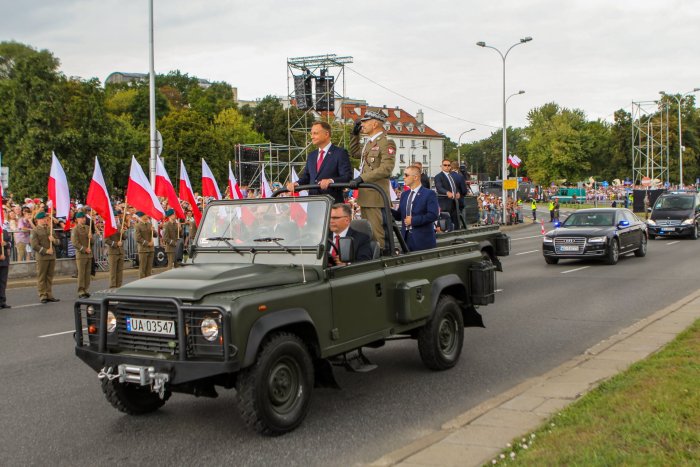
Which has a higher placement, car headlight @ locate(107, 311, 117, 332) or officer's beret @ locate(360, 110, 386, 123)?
officer's beret @ locate(360, 110, 386, 123)

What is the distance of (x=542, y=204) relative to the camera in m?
93.3

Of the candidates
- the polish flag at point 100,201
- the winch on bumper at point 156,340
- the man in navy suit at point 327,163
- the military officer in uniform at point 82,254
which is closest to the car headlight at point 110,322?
the winch on bumper at point 156,340

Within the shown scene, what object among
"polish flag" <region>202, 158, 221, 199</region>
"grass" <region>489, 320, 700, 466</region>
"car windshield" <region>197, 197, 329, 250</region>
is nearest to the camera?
"grass" <region>489, 320, 700, 466</region>

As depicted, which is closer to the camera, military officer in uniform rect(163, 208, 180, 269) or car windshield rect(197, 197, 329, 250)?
car windshield rect(197, 197, 329, 250)

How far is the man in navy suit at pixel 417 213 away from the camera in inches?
349

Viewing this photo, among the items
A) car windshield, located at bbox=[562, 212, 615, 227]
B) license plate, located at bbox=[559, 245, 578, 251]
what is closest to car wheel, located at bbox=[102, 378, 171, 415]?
license plate, located at bbox=[559, 245, 578, 251]

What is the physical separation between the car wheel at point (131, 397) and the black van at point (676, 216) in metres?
27.1

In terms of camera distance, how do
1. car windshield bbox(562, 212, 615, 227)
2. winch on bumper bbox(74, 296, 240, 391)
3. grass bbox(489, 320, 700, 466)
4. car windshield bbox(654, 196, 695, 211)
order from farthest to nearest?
1. car windshield bbox(654, 196, 695, 211)
2. car windshield bbox(562, 212, 615, 227)
3. winch on bumper bbox(74, 296, 240, 391)
4. grass bbox(489, 320, 700, 466)

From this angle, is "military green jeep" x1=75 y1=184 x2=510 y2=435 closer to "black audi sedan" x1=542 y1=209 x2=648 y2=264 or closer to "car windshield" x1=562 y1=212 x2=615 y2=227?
"black audi sedan" x1=542 y1=209 x2=648 y2=264

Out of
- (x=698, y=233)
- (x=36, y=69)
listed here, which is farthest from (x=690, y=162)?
(x=36, y=69)

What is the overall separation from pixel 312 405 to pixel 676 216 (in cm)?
2664

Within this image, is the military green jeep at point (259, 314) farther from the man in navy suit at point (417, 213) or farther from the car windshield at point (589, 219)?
the car windshield at point (589, 219)

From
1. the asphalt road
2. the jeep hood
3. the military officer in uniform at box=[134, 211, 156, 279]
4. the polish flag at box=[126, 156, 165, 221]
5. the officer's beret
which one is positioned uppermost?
the officer's beret

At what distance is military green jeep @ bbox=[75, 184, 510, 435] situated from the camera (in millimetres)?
5281
